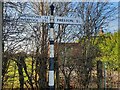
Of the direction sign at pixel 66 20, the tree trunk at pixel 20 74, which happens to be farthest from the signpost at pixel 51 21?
the tree trunk at pixel 20 74

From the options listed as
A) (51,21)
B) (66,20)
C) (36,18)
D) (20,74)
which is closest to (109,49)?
(66,20)

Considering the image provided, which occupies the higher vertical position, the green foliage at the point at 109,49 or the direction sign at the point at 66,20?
the direction sign at the point at 66,20

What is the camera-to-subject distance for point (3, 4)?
18.2 ft

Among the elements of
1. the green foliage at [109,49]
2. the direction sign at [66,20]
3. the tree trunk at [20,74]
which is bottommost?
the tree trunk at [20,74]

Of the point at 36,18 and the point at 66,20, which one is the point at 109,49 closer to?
the point at 66,20

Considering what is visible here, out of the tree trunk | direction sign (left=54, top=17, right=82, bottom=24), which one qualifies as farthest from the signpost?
the tree trunk

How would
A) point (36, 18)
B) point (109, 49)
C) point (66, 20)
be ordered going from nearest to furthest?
point (36, 18) < point (66, 20) < point (109, 49)

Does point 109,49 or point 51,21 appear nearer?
A: point 51,21

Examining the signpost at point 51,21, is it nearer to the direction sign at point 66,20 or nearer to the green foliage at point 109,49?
the direction sign at point 66,20

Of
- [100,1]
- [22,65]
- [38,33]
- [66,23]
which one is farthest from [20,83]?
[100,1]

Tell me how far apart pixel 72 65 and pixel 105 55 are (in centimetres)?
62

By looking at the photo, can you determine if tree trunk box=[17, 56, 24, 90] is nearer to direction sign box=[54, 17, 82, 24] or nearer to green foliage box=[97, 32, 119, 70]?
direction sign box=[54, 17, 82, 24]

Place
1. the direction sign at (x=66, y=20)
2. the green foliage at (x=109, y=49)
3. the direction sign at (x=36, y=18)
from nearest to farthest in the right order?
the direction sign at (x=36, y=18) < the direction sign at (x=66, y=20) < the green foliage at (x=109, y=49)

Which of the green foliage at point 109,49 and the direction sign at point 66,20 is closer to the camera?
the direction sign at point 66,20
